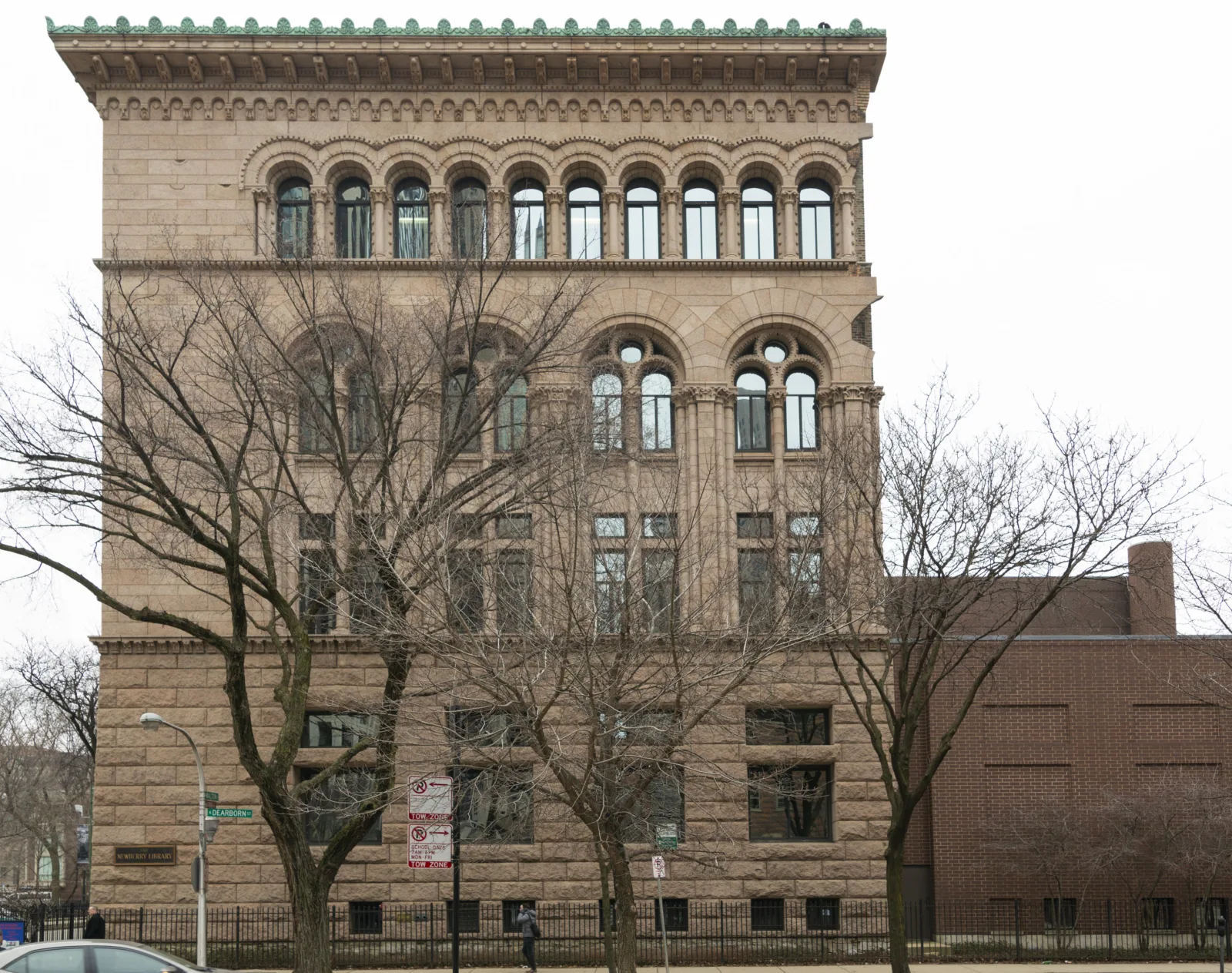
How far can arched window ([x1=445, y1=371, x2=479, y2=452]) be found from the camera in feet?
90.5

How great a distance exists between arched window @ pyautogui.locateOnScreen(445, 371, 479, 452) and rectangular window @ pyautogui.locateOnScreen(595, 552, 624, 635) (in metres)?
3.49

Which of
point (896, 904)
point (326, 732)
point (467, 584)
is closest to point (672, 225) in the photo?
point (326, 732)

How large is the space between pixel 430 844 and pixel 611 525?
1404cm

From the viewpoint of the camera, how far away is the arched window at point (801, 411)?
123 ft

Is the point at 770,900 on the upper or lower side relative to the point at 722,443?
lower

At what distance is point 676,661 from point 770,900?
15158 mm

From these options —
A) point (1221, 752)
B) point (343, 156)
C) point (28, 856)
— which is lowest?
point (28, 856)

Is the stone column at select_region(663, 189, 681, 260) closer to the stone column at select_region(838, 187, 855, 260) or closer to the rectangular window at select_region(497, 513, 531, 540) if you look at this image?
the stone column at select_region(838, 187, 855, 260)

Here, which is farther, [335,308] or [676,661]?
[335,308]

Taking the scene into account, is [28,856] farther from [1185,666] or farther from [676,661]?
[676,661]

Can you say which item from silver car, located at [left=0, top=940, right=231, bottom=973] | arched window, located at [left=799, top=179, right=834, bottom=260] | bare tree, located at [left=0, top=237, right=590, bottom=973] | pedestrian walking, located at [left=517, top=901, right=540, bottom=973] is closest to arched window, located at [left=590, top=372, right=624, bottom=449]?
bare tree, located at [left=0, top=237, right=590, bottom=973]

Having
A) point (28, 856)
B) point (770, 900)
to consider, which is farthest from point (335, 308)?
point (28, 856)

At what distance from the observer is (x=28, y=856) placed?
118 metres

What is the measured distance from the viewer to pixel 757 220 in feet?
126
